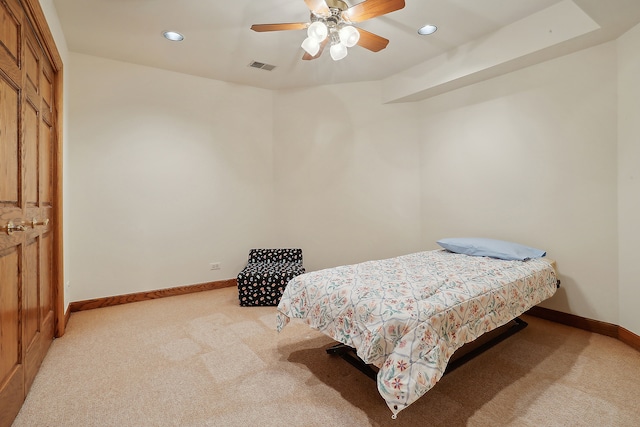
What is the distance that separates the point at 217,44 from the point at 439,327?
10.5ft

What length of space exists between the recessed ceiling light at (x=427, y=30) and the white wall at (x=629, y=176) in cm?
147

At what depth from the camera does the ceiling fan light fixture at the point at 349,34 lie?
7.13 feet

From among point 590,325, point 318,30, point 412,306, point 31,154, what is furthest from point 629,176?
point 31,154

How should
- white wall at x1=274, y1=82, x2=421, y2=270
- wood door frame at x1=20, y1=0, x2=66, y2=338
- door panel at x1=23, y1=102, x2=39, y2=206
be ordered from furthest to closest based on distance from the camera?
white wall at x1=274, y1=82, x2=421, y2=270, wood door frame at x1=20, y1=0, x2=66, y2=338, door panel at x1=23, y1=102, x2=39, y2=206

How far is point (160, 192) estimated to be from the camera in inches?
144

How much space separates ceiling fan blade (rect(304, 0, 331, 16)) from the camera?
78.9 inches

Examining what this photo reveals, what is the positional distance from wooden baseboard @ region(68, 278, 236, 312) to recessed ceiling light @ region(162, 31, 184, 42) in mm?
2761

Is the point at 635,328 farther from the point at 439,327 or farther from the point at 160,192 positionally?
the point at 160,192

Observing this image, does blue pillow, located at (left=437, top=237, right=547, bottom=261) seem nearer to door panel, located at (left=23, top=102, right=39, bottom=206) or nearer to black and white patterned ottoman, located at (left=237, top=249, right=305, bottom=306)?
black and white patterned ottoman, located at (left=237, top=249, right=305, bottom=306)

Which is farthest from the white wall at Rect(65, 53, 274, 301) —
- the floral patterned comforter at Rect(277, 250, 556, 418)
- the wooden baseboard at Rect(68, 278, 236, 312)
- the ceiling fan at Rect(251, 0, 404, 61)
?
the floral patterned comforter at Rect(277, 250, 556, 418)

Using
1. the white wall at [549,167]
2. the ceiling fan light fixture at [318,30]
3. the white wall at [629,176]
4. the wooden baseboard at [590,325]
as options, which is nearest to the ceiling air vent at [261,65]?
the ceiling fan light fixture at [318,30]

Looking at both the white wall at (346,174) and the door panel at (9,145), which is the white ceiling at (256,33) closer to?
the white wall at (346,174)

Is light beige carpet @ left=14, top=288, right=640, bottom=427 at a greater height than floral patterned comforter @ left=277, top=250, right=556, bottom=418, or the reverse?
floral patterned comforter @ left=277, top=250, right=556, bottom=418

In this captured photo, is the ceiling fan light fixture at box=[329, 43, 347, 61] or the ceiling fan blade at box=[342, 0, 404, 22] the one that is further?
the ceiling fan light fixture at box=[329, 43, 347, 61]
